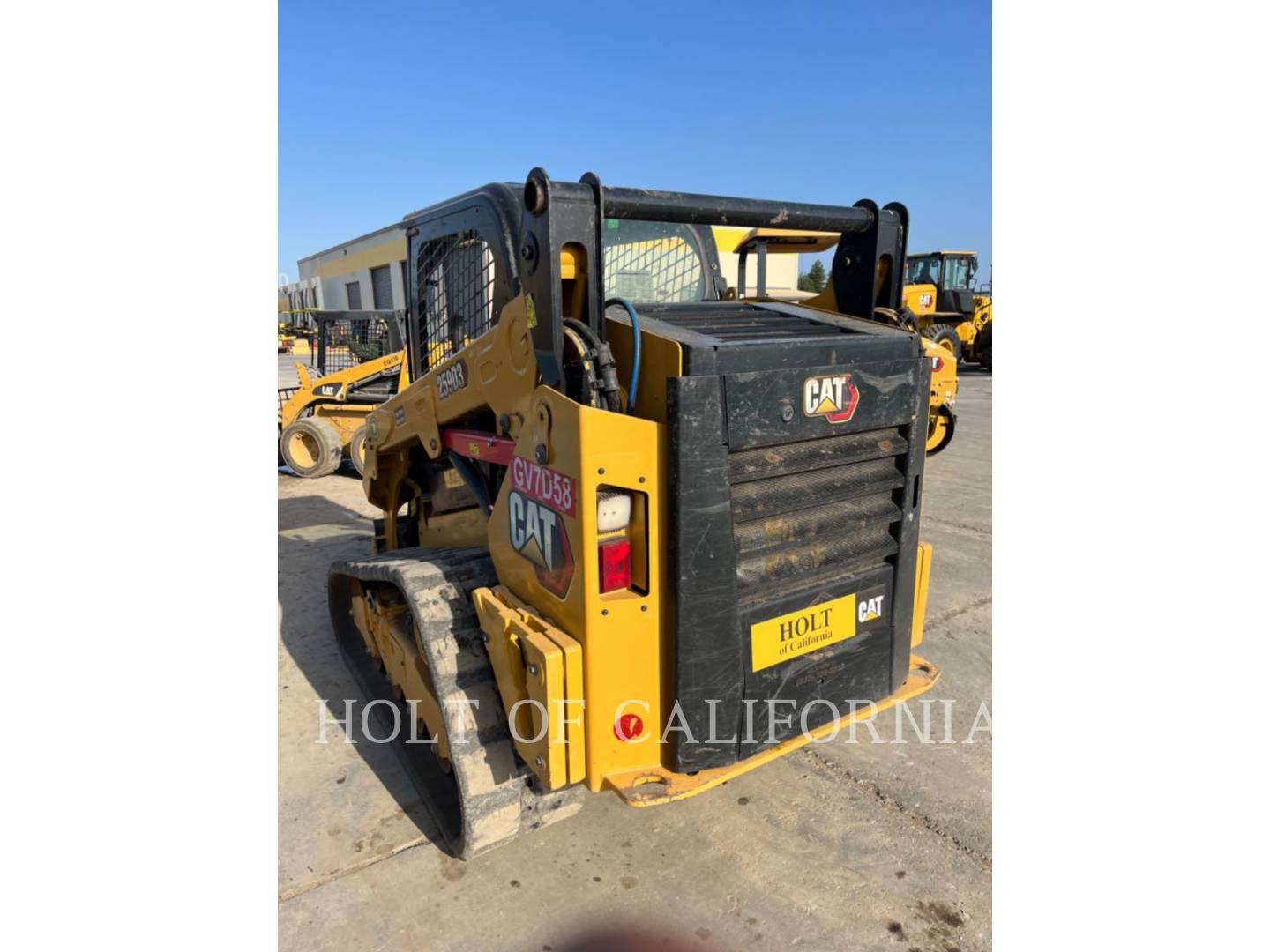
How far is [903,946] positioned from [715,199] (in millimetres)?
2374

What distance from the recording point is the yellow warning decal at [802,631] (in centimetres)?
224

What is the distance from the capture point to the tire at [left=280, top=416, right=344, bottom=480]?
29.2ft

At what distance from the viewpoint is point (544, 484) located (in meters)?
2.14

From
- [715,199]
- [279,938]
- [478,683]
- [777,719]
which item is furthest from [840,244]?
[279,938]

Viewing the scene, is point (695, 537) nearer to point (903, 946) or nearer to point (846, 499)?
point (846, 499)

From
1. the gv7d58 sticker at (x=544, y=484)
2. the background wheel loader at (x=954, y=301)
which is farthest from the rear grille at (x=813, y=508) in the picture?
the background wheel loader at (x=954, y=301)

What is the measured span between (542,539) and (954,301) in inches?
738

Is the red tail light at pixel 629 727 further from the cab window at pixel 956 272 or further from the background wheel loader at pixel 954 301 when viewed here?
the cab window at pixel 956 272

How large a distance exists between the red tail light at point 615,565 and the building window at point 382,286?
33.6 m

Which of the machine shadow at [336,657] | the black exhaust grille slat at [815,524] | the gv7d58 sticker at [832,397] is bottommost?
the machine shadow at [336,657]

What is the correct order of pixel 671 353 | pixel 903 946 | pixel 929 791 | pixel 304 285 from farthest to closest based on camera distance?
pixel 304 285 < pixel 929 791 < pixel 903 946 < pixel 671 353

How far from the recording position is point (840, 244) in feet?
9.76

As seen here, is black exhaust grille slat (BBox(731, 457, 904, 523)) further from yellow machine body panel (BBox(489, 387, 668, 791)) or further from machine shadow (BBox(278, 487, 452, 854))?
machine shadow (BBox(278, 487, 452, 854))

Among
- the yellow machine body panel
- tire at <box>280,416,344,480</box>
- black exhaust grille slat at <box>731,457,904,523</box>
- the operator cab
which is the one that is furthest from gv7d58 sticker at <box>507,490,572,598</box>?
the operator cab
